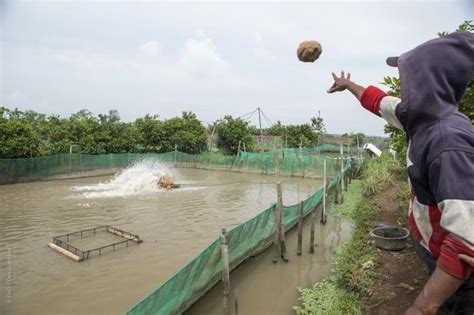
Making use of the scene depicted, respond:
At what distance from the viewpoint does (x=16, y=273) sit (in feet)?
22.5

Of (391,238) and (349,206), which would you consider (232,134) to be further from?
(391,238)

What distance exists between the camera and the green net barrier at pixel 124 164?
721 inches

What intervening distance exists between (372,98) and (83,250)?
846cm

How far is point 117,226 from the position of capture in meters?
10.3

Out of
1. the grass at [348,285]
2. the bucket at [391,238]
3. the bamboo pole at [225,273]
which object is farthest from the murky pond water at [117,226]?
the bucket at [391,238]

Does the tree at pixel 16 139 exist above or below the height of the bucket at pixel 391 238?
above

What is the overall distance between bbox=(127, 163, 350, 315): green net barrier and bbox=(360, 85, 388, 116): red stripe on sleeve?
300 centimetres

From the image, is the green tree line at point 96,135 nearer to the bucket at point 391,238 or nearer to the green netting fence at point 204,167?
the green netting fence at point 204,167

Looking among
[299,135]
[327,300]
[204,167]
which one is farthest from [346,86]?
[299,135]

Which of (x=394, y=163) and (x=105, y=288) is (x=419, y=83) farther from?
(x=394, y=163)

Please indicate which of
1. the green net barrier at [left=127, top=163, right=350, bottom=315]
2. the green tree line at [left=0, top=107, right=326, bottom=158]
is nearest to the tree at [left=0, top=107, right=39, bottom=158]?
the green tree line at [left=0, top=107, right=326, bottom=158]

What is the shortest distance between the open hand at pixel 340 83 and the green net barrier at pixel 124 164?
1645 centimetres

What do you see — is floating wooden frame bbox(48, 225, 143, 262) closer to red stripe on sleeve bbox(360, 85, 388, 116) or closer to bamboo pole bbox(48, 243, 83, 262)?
bamboo pole bbox(48, 243, 83, 262)

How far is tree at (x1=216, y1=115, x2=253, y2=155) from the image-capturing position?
101 feet
